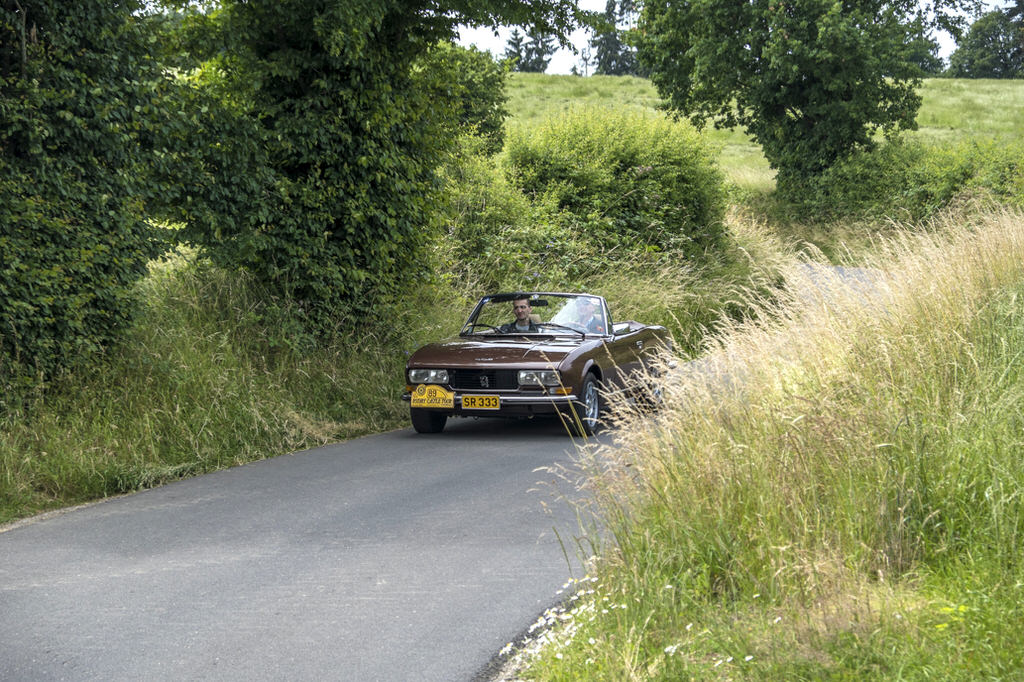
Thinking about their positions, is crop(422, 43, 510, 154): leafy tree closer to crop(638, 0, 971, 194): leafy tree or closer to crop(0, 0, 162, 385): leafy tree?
crop(638, 0, 971, 194): leafy tree

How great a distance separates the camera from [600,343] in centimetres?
1278

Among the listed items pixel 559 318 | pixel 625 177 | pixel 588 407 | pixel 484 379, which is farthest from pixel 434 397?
pixel 625 177

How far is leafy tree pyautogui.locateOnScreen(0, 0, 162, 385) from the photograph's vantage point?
9312 millimetres

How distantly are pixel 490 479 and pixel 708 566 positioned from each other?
466cm

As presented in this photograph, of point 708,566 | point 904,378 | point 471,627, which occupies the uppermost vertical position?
point 904,378

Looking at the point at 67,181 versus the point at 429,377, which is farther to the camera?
the point at 429,377

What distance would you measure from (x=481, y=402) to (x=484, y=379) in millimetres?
258

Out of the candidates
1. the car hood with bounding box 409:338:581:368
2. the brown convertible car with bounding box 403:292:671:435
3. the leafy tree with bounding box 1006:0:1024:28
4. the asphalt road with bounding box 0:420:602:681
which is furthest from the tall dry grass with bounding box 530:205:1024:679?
the leafy tree with bounding box 1006:0:1024:28

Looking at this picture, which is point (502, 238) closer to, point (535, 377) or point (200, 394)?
point (535, 377)

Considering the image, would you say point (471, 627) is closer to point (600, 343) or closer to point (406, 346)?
point (600, 343)

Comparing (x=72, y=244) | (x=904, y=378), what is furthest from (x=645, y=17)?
(x=904, y=378)

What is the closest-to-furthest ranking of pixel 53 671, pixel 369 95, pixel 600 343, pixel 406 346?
pixel 53 671
pixel 600 343
pixel 369 95
pixel 406 346

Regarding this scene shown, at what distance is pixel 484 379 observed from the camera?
1191 centimetres

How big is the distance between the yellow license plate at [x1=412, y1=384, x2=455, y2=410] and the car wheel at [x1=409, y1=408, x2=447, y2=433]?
18 cm
